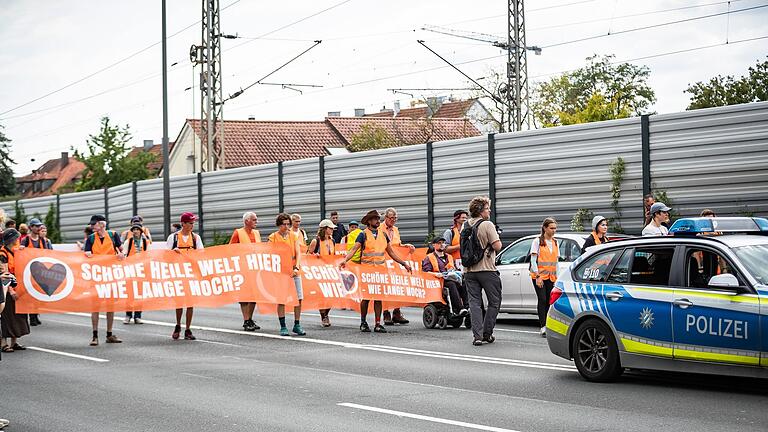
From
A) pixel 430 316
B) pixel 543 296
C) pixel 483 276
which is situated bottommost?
pixel 430 316

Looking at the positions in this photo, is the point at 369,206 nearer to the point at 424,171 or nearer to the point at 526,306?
the point at 424,171

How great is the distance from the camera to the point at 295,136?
2790 inches

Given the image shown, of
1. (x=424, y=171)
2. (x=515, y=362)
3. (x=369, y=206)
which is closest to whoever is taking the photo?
(x=515, y=362)

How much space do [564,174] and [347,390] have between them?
1455 cm

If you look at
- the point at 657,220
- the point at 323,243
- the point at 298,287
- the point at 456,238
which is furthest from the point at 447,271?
the point at 657,220

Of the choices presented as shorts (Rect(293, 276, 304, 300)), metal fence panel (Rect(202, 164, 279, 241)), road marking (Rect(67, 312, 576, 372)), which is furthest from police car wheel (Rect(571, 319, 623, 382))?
metal fence panel (Rect(202, 164, 279, 241))

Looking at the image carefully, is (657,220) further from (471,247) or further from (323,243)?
(323,243)

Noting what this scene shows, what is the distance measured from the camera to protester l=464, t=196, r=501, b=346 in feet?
49.8

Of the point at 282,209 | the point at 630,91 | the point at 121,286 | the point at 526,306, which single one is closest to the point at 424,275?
the point at 526,306

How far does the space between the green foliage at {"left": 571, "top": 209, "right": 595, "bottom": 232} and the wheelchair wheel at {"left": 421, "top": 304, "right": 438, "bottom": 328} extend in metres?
6.95

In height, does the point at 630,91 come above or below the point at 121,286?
above

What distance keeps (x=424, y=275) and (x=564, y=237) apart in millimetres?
2507

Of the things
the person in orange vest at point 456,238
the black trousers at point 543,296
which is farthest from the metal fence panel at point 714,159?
the black trousers at point 543,296

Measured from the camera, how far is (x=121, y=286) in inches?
670
